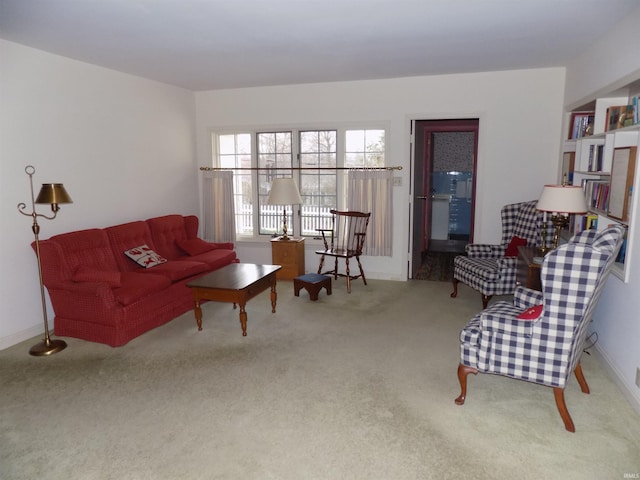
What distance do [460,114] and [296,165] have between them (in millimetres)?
2212

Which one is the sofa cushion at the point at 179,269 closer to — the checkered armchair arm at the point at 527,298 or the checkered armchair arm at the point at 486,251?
the checkered armchair arm at the point at 486,251

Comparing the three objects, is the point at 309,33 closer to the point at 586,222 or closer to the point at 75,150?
the point at 75,150

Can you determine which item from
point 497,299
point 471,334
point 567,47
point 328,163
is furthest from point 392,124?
point 471,334

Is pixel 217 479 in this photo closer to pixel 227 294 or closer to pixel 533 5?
pixel 227 294

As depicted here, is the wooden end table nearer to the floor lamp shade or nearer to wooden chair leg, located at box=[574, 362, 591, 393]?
wooden chair leg, located at box=[574, 362, 591, 393]

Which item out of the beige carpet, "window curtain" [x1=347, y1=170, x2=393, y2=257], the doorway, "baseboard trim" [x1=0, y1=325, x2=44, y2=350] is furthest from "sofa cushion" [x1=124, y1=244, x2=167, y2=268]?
the doorway

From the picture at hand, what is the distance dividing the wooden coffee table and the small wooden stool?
583 millimetres

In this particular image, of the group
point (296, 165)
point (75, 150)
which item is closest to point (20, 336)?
point (75, 150)

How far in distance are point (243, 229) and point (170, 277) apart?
2.21m

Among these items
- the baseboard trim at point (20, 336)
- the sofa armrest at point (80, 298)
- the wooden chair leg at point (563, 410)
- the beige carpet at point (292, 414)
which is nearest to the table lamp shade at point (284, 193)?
the beige carpet at point (292, 414)

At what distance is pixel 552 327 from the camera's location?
257 cm

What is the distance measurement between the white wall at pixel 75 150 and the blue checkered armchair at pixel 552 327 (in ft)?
12.4

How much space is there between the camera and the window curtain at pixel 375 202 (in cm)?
579

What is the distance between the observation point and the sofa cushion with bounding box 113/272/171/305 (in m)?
3.93
